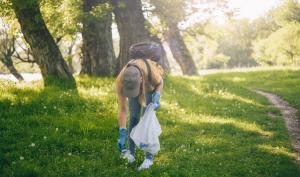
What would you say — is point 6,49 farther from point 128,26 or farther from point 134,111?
point 134,111

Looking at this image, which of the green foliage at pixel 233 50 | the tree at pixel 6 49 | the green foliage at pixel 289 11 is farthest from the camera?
the green foliage at pixel 233 50

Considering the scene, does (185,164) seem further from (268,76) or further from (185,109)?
(268,76)

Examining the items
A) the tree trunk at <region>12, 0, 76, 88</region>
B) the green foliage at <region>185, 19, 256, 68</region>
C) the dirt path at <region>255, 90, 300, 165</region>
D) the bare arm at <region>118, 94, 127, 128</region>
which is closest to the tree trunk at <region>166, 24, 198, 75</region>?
the dirt path at <region>255, 90, 300, 165</region>

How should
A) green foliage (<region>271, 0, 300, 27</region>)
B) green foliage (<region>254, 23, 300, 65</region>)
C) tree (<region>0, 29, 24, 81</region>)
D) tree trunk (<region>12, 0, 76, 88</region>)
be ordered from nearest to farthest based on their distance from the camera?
tree trunk (<region>12, 0, 76, 88</region>) → tree (<region>0, 29, 24, 81</region>) → green foliage (<region>254, 23, 300, 65</region>) → green foliage (<region>271, 0, 300, 27</region>)

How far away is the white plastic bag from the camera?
774cm

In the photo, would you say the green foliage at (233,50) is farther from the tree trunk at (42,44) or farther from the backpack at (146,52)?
the backpack at (146,52)

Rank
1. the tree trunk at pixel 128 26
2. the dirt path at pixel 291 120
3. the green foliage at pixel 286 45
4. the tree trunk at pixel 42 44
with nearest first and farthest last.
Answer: the dirt path at pixel 291 120, the tree trunk at pixel 42 44, the tree trunk at pixel 128 26, the green foliage at pixel 286 45

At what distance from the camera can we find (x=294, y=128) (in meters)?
13.3

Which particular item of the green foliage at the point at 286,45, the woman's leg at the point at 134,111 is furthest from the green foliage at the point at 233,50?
the woman's leg at the point at 134,111

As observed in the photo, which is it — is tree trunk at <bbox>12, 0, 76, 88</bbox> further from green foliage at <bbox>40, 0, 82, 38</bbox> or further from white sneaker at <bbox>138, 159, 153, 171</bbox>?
white sneaker at <bbox>138, 159, 153, 171</bbox>

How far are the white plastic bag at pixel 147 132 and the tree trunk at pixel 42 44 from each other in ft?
25.2

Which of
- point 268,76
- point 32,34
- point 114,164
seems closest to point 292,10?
point 268,76

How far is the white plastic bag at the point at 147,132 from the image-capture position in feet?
25.4

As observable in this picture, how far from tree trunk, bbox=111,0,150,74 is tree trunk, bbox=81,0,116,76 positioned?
1.14m
